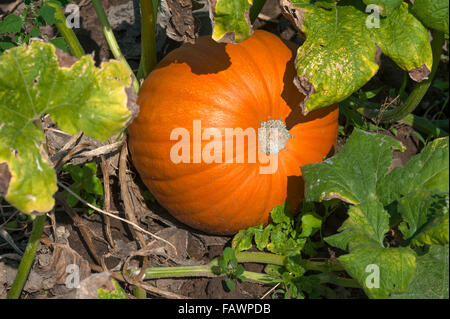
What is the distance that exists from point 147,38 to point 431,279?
4.94 feet

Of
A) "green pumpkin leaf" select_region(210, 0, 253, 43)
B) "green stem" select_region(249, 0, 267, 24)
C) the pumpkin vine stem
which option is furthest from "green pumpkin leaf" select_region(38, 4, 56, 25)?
the pumpkin vine stem

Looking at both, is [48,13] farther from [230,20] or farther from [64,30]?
[230,20]

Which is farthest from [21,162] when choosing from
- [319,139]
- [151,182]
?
[319,139]

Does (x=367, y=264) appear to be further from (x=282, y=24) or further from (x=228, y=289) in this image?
(x=282, y=24)

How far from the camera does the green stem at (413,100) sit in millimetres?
2216

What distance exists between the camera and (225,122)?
6.92 ft


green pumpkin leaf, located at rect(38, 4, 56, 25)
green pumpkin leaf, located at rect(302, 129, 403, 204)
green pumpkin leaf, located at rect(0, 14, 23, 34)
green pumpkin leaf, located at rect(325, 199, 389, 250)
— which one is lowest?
green pumpkin leaf, located at rect(325, 199, 389, 250)

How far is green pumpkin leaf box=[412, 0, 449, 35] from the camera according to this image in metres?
1.93

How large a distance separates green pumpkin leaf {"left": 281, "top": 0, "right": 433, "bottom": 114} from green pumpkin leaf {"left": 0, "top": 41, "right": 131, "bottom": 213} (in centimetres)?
69

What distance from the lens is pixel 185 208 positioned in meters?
2.26

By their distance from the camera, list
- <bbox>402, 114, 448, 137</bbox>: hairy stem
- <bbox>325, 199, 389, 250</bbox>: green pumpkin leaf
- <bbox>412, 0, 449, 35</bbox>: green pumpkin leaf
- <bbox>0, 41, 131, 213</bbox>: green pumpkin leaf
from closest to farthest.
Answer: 1. <bbox>0, 41, 131, 213</bbox>: green pumpkin leaf
2. <bbox>325, 199, 389, 250</bbox>: green pumpkin leaf
3. <bbox>412, 0, 449, 35</bbox>: green pumpkin leaf
4. <bbox>402, 114, 448, 137</bbox>: hairy stem

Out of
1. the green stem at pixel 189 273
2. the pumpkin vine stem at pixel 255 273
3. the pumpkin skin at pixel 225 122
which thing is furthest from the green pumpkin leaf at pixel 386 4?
the green stem at pixel 189 273

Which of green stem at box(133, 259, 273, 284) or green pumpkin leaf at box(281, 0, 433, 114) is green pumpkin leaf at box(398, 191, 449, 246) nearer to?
green pumpkin leaf at box(281, 0, 433, 114)

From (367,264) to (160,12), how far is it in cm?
157
